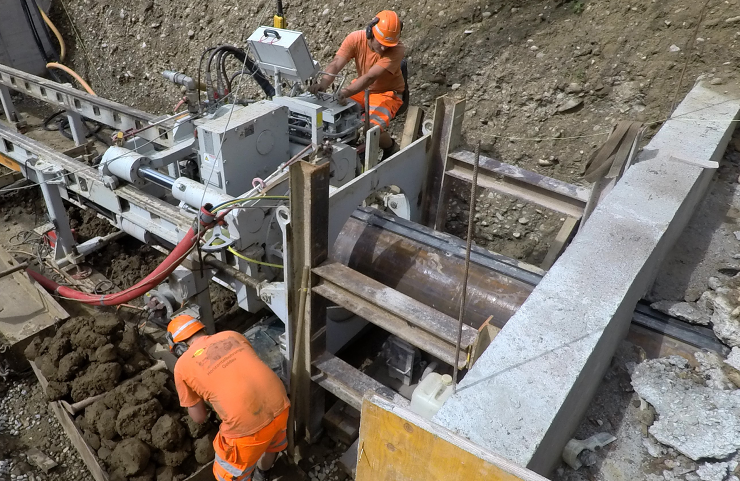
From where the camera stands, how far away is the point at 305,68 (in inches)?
175

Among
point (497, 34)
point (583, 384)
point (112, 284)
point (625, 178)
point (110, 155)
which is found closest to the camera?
point (583, 384)

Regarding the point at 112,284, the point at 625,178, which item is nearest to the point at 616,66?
the point at 625,178

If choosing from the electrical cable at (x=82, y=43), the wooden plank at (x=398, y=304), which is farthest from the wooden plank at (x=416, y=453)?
the electrical cable at (x=82, y=43)

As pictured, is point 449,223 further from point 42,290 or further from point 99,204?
point 42,290

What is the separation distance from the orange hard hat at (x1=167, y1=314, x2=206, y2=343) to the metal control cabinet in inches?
39.8

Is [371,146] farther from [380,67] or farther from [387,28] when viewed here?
[387,28]

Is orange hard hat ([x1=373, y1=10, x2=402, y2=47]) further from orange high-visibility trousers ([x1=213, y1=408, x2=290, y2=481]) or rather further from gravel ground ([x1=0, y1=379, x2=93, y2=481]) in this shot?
gravel ground ([x1=0, y1=379, x2=93, y2=481])

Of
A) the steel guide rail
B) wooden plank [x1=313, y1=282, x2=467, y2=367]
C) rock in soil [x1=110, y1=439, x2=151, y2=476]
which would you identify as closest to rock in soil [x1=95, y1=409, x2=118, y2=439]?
rock in soil [x1=110, y1=439, x2=151, y2=476]

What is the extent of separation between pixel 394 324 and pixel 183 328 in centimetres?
156

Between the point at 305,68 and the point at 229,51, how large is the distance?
688mm

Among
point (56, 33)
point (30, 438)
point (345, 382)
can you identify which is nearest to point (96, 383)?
point (30, 438)

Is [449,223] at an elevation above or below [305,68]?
below

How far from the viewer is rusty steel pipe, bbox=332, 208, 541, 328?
2.99 metres

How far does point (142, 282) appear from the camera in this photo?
379cm
